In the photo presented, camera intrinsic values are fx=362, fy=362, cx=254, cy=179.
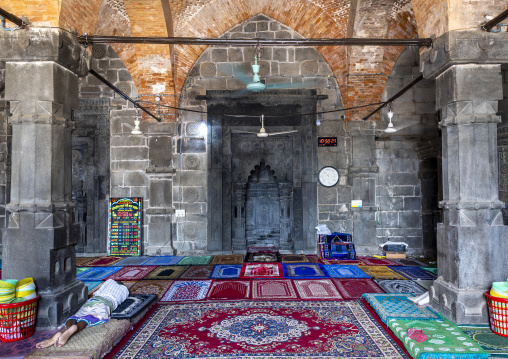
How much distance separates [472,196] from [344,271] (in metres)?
2.94

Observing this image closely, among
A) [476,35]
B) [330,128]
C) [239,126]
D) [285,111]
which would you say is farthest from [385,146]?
[476,35]

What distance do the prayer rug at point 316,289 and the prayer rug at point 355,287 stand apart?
102 millimetres

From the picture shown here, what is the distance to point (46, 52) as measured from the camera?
3771mm

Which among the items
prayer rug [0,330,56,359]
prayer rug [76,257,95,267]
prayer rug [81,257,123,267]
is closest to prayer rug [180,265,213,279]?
prayer rug [81,257,123,267]

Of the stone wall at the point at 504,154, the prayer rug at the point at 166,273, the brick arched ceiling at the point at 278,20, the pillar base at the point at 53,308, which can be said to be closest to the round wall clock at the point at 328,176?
Result: the brick arched ceiling at the point at 278,20

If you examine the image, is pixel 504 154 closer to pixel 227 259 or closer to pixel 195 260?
pixel 227 259

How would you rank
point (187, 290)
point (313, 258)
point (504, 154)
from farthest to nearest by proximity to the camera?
point (313, 258), point (504, 154), point (187, 290)

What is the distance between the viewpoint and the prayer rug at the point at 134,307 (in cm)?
383

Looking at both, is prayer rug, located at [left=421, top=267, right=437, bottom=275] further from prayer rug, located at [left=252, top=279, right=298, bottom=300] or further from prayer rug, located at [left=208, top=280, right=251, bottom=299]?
prayer rug, located at [left=208, top=280, right=251, bottom=299]

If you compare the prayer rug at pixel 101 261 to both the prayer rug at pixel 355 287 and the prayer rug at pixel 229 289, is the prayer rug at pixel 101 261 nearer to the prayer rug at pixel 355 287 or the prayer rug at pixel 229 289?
the prayer rug at pixel 229 289

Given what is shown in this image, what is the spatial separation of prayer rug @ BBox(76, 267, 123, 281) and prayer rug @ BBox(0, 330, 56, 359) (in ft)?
7.74

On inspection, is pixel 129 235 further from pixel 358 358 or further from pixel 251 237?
pixel 358 358

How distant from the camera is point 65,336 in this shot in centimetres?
319

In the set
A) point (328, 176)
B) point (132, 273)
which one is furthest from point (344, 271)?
point (132, 273)
